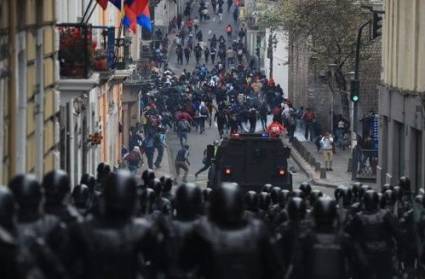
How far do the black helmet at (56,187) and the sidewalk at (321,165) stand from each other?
29998 millimetres

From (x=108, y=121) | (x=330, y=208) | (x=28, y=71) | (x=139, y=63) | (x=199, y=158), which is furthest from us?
(x=139, y=63)

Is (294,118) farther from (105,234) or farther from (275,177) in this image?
(105,234)

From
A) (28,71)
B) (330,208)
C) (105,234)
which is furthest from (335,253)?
(28,71)

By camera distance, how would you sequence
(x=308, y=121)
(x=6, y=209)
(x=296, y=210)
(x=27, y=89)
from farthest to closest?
(x=308, y=121)
(x=27, y=89)
(x=296, y=210)
(x=6, y=209)

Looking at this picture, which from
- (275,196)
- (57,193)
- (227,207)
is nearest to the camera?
(227,207)

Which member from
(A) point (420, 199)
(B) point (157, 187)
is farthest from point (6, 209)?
(B) point (157, 187)

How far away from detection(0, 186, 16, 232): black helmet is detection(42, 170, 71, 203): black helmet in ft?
7.72

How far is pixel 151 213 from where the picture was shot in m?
19.8

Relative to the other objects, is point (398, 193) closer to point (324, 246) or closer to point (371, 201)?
point (371, 201)

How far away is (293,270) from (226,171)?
21.1 metres

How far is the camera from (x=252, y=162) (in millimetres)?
36469

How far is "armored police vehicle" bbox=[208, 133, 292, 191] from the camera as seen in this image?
119 ft

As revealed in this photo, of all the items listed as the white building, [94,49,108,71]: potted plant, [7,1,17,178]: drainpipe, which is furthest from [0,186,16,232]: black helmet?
the white building

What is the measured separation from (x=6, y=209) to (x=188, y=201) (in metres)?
3.27
